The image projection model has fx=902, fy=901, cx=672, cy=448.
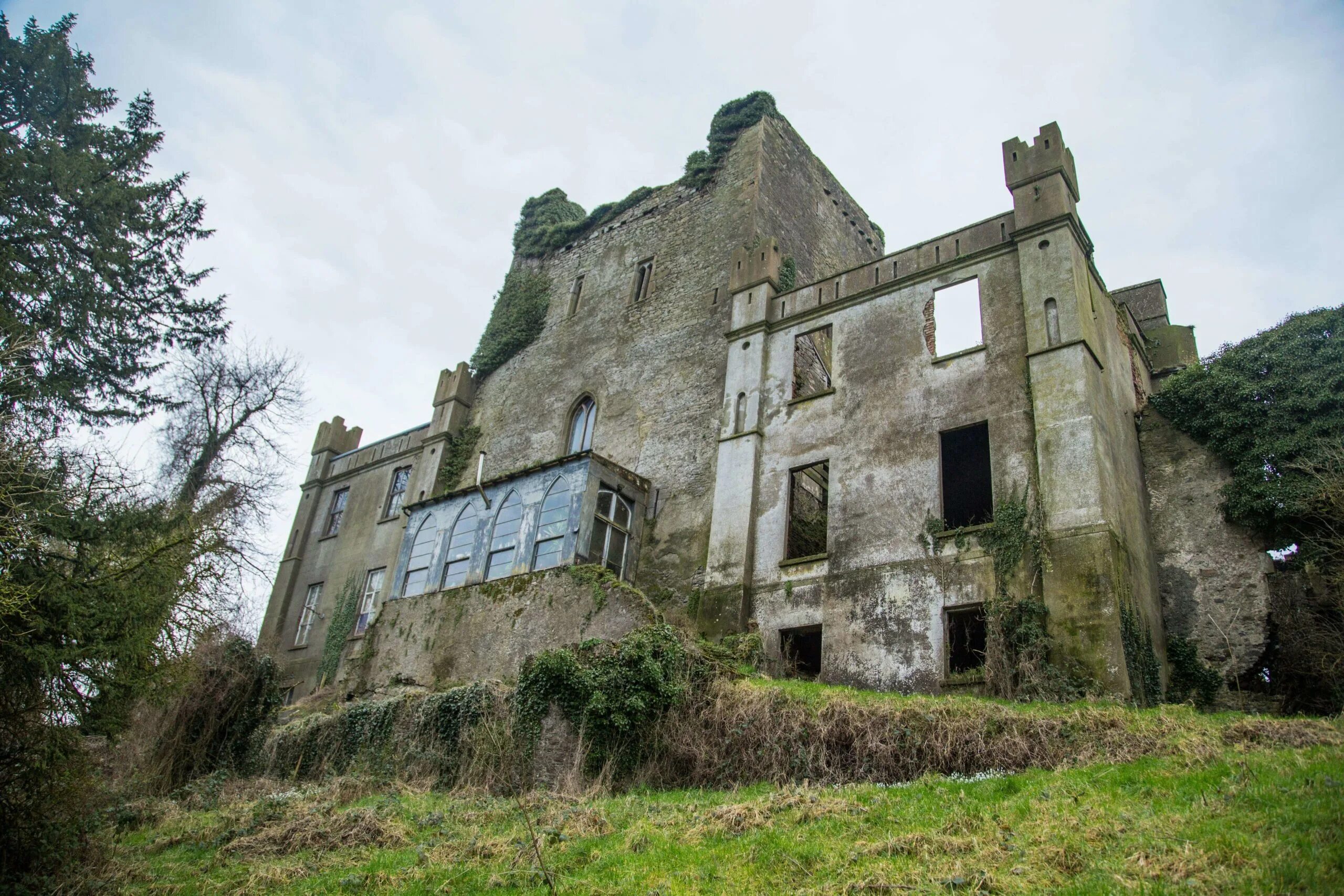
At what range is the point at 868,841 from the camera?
8.24 m

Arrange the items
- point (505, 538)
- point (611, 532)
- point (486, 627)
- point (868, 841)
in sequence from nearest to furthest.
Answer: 1. point (868, 841)
2. point (486, 627)
3. point (611, 532)
4. point (505, 538)

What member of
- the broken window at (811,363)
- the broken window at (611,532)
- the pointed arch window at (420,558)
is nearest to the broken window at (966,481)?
the broken window at (811,363)

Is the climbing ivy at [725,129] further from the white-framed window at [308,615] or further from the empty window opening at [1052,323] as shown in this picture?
the white-framed window at [308,615]

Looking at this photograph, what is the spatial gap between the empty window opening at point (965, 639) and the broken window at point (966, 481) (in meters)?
3.32

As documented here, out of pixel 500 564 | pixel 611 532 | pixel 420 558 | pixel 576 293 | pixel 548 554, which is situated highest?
pixel 576 293

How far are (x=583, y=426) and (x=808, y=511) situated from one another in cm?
762

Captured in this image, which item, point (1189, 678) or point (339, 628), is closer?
point (1189, 678)

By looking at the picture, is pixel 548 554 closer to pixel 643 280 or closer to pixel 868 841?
pixel 643 280

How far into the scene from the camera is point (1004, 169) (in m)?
18.0

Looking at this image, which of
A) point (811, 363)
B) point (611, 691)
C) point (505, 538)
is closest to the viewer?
point (611, 691)

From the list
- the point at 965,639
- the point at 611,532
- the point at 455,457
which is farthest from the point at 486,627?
the point at 965,639

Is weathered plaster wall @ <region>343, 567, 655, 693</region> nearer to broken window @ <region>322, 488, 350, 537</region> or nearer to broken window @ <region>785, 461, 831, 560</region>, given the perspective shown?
broken window @ <region>785, 461, 831, 560</region>

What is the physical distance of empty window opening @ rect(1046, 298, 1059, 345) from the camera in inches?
623

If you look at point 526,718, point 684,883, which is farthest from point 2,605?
point 526,718
